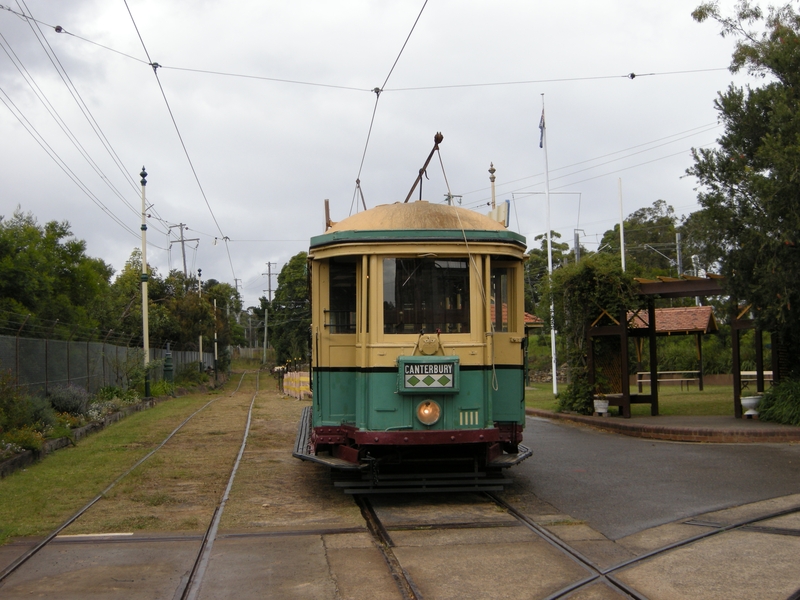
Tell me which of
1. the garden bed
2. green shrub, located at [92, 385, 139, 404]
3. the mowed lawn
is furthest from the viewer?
green shrub, located at [92, 385, 139, 404]

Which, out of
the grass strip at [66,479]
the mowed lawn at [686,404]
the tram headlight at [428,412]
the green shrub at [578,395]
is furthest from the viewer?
the green shrub at [578,395]

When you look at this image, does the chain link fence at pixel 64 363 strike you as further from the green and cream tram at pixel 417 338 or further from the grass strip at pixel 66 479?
the green and cream tram at pixel 417 338

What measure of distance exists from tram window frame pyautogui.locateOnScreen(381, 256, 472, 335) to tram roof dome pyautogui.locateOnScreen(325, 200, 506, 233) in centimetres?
43

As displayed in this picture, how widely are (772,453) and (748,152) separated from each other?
21.7 ft

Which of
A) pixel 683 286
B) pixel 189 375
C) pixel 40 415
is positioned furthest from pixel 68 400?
pixel 189 375

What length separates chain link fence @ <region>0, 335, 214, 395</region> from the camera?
51.0ft

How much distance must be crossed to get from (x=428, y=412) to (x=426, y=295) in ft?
4.30

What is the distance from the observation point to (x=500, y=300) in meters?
9.45

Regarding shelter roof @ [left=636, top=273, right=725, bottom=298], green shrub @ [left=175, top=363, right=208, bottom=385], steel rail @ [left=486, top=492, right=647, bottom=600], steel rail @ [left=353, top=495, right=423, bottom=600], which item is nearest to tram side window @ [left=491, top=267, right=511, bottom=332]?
steel rail @ [left=486, top=492, right=647, bottom=600]

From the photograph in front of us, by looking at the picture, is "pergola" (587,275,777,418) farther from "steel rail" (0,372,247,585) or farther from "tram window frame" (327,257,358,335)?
"steel rail" (0,372,247,585)

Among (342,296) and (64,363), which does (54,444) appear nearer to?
(64,363)

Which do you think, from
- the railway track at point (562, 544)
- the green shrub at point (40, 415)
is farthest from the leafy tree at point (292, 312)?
the railway track at point (562, 544)

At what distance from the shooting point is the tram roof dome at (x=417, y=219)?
30.0 feet

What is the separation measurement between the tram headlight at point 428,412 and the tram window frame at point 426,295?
32.7 inches
